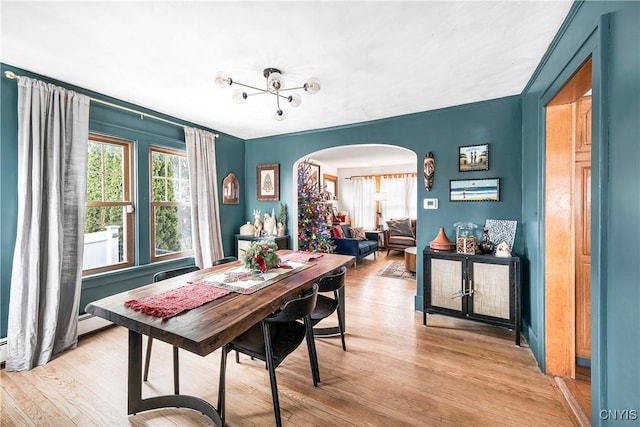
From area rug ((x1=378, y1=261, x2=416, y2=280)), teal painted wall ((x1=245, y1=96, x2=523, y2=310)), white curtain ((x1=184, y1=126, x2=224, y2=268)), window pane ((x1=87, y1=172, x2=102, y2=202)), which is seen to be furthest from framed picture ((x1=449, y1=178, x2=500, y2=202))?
window pane ((x1=87, y1=172, x2=102, y2=202))

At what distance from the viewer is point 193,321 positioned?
129cm

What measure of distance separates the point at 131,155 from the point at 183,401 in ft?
8.89

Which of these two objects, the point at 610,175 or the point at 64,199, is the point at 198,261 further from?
the point at 610,175

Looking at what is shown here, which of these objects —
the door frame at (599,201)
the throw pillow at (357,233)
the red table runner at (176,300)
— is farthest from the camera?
the throw pillow at (357,233)

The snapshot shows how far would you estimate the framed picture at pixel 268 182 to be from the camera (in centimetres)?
433

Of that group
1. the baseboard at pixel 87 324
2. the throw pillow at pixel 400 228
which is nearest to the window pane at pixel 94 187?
the baseboard at pixel 87 324

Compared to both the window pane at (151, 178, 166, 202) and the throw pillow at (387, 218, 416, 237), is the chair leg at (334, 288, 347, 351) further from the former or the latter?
the throw pillow at (387, 218, 416, 237)

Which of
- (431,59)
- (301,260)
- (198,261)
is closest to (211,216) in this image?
(198,261)

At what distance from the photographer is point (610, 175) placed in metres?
1.15

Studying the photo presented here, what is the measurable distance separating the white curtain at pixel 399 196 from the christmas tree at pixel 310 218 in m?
3.12

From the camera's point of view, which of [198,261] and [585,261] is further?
[198,261]

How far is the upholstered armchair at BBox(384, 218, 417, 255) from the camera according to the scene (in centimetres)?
638

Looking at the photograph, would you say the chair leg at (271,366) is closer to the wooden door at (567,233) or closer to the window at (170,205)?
the wooden door at (567,233)

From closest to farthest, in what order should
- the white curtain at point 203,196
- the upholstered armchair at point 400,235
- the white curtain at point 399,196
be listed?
the white curtain at point 203,196 < the upholstered armchair at point 400,235 < the white curtain at point 399,196
